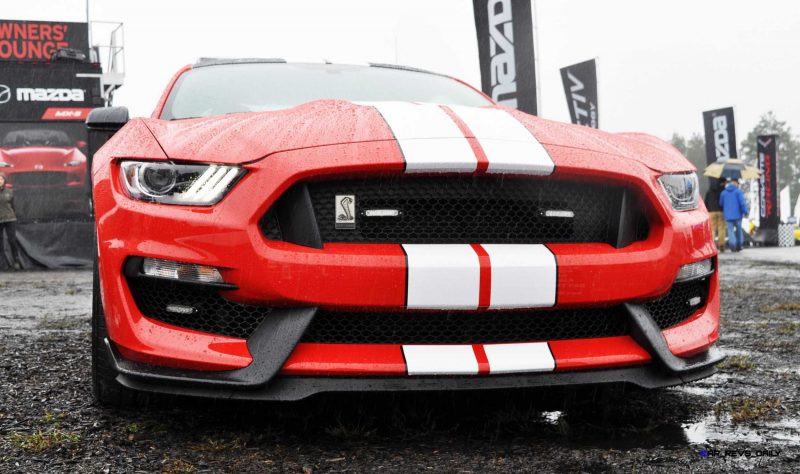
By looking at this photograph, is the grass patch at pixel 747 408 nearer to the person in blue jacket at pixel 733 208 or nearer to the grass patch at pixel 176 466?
the grass patch at pixel 176 466

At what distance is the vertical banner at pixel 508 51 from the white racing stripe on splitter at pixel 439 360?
7727 millimetres

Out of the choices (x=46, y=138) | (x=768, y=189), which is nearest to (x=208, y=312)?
(x=46, y=138)

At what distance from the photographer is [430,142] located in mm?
2336

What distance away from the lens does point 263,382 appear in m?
2.11

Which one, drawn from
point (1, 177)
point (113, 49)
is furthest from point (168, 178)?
point (113, 49)

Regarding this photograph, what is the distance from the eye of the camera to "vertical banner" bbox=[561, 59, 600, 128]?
538 inches

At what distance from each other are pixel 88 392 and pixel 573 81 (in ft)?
40.2

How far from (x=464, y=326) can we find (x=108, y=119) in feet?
5.18

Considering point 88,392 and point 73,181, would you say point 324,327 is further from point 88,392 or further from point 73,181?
point 73,181

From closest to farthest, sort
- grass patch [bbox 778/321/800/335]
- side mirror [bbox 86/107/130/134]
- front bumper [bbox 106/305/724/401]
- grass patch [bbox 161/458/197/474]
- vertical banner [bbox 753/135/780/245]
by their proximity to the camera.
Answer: grass patch [bbox 161/458/197/474], front bumper [bbox 106/305/724/401], side mirror [bbox 86/107/130/134], grass patch [bbox 778/321/800/335], vertical banner [bbox 753/135/780/245]

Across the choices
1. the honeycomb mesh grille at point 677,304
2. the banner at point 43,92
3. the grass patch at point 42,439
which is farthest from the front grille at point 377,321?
the banner at point 43,92

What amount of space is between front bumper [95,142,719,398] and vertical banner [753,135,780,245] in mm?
22709

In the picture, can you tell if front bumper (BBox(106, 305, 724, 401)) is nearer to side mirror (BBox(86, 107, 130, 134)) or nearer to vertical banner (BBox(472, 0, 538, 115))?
side mirror (BBox(86, 107, 130, 134))

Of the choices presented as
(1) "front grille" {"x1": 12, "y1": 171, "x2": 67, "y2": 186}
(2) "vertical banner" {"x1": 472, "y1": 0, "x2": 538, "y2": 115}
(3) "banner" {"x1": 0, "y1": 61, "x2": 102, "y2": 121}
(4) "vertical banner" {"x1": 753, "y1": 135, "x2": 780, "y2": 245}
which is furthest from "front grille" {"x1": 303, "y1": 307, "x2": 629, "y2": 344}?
(4) "vertical banner" {"x1": 753, "y1": 135, "x2": 780, "y2": 245}
